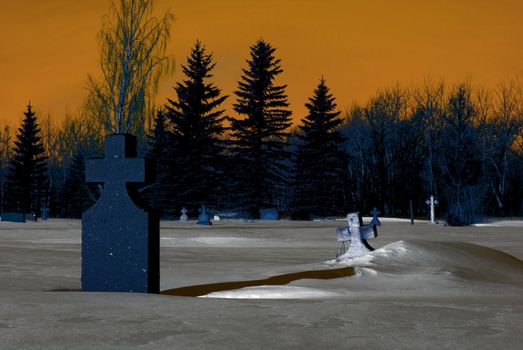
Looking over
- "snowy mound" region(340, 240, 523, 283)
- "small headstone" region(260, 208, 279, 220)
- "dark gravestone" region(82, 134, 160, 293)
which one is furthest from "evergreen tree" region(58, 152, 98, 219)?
"dark gravestone" region(82, 134, 160, 293)

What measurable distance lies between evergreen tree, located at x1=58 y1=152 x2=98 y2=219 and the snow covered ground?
55451mm

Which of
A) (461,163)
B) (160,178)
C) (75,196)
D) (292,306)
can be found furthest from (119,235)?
(75,196)

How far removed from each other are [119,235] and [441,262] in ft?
21.4

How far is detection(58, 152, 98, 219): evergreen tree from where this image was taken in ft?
222

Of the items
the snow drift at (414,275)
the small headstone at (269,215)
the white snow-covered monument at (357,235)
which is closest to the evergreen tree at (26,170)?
the small headstone at (269,215)

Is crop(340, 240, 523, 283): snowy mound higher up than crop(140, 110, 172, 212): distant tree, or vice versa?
crop(140, 110, 172, 212): distant tree

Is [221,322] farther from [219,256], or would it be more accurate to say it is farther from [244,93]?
[244,93]

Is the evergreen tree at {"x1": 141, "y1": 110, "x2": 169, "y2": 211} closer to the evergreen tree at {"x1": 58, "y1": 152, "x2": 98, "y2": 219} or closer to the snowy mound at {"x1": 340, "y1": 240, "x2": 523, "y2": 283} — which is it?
the evergreen tree at {"x1": 58, "y1": 152, "x2": 98, "y2": 219}

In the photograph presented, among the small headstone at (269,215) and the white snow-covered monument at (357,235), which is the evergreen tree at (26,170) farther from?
the white snow-covered monument at (357,235)

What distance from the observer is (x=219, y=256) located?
16672 millimetres

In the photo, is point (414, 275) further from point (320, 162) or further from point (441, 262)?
point (320, 162)

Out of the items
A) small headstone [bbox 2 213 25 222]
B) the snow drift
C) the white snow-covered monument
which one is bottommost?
the snow drift

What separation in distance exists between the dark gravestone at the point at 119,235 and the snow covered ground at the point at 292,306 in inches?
19.7

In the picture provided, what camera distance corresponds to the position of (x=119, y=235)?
28.3 feet
